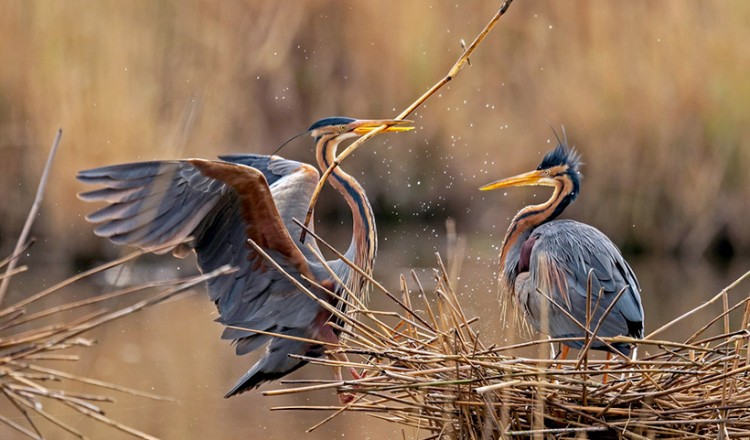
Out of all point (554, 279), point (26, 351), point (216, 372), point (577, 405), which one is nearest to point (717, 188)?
point (216, 372)

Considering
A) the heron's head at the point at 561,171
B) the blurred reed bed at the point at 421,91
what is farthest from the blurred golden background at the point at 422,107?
the heron's head at the point at 561,171

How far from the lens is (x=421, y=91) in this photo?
9359 millimetres

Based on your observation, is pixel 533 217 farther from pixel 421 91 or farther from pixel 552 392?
pixel 421 91

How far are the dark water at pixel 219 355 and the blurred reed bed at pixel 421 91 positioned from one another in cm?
57

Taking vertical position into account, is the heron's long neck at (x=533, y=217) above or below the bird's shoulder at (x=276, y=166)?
below

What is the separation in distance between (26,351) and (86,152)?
19.8 feet

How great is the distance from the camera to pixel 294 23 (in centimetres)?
950

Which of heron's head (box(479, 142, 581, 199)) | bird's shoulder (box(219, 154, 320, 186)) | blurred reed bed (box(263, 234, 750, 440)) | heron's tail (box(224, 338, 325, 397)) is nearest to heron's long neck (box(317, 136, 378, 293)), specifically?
bird's shoulder (box(219, 154, 320, 186))

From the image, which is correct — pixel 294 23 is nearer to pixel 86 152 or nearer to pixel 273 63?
pixel 273 63

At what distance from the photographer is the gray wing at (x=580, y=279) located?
3.89 metres

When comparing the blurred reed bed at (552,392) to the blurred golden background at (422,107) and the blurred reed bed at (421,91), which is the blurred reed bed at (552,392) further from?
the blurred reed bed at (421,91)

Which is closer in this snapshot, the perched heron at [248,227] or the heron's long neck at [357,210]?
the perched heron at [248,227]

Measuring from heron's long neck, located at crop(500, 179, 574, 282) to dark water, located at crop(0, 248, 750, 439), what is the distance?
3.08 ft

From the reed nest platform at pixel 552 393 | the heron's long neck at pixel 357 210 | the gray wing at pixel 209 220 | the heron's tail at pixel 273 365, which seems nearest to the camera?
the reed nest platform at pixel 552 393
